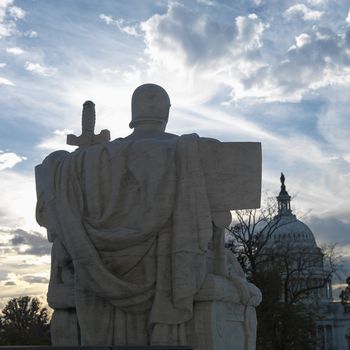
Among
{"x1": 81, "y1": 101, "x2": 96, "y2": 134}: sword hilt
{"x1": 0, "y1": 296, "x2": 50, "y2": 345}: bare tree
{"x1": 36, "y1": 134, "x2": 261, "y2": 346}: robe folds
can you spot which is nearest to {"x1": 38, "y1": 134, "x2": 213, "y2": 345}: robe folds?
{"x1": 36, "y1": 134, "x2": 261, "y2": 346}: robe folds

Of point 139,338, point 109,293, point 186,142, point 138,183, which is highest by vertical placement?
point 186,142

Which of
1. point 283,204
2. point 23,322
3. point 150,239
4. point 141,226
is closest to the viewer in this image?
point 141,226

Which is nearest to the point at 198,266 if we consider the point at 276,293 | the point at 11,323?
the point at 276,293

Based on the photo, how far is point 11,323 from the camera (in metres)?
41.7

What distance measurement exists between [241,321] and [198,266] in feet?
4.45

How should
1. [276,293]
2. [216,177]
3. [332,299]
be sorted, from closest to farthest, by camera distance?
[216,177] < [276,293] < [332,299]

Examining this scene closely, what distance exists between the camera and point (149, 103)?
9.73 m

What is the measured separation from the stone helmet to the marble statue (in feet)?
0.06

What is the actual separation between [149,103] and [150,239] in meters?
2.19

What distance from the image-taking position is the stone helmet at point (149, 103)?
9.73m

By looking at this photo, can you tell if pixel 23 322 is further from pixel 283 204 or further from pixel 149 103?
Answer: pixel 149 103

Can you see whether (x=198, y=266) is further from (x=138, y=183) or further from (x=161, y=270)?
(x=138, y=183)

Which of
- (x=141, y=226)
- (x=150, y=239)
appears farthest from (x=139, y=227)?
(x=150, y=239)

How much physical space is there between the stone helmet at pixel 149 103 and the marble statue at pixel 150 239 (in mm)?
17
